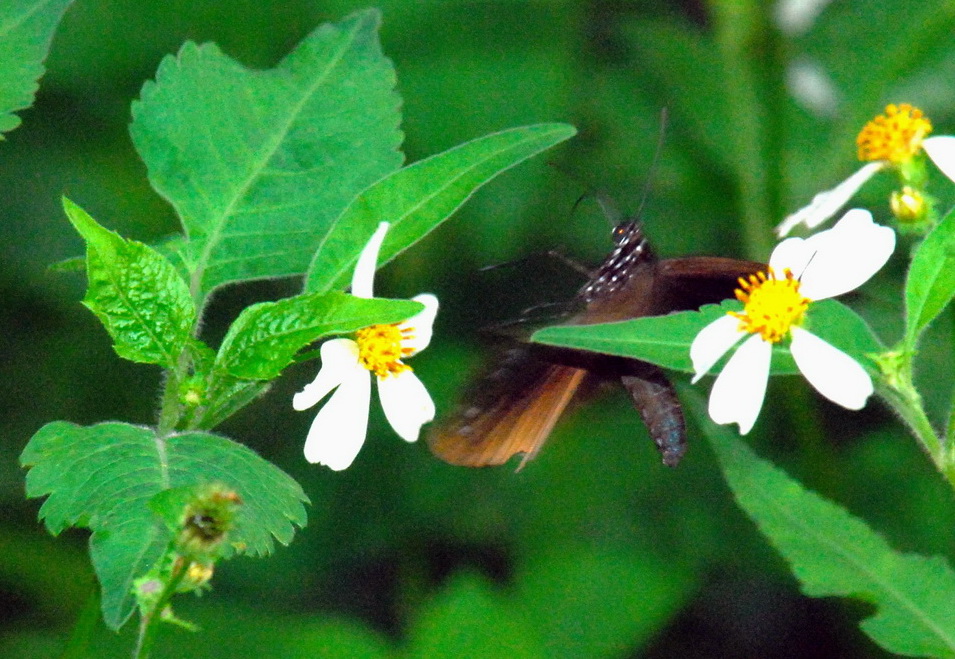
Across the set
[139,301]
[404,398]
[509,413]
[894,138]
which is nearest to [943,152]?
[894,138]

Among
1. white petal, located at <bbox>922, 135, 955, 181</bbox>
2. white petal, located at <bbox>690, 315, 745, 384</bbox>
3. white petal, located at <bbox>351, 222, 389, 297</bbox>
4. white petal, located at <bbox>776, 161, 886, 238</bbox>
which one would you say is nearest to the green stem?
white petal, located at <bbox>351, 222, 389, 297</bbox>

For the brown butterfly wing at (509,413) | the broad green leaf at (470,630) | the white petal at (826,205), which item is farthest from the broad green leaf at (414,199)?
the broad green leaf at (470,630)

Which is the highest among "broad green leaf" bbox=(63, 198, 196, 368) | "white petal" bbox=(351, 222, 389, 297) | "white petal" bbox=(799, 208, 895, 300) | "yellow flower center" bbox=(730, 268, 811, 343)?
"white petal" bbox=(799, 208, 895, 300)

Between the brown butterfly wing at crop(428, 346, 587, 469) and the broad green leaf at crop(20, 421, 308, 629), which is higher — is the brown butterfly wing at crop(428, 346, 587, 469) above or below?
above

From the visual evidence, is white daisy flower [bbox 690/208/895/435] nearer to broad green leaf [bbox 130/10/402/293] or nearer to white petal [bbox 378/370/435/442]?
white petal [bbox 378/370/435/442]

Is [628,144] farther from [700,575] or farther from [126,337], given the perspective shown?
[126,337]

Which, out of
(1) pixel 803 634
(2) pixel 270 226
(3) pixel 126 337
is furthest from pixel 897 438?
(3) pixel 126 337

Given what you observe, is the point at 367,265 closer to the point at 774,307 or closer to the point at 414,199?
the point at 414,199
